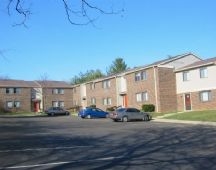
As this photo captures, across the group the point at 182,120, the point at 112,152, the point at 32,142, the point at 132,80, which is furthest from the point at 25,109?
the point at 112,152

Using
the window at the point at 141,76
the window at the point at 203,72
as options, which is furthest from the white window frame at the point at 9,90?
the window at the point at 203,72

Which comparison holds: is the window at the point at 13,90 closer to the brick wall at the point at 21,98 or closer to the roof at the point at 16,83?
the brick wall at the point at 21,98

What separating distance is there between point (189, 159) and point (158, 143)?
5682mm

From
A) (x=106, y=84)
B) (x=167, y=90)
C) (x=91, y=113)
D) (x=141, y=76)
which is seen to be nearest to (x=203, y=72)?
(x=167, y=90)

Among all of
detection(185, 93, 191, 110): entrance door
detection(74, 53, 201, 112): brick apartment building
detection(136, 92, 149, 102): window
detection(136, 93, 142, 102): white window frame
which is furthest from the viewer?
detection(136, 93, 142, 102): white window frame

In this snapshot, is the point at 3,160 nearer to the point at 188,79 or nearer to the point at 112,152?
the point at 112,152

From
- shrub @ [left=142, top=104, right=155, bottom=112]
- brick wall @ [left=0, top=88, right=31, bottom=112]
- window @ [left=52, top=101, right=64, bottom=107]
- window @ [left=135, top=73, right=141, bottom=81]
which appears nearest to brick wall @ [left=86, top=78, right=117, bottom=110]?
window @ [left=135, top=73, right=141, bottom=81]

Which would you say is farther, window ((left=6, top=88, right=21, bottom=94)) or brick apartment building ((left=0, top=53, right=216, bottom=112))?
window ((left=6, top=88, right=21, bottom=94))

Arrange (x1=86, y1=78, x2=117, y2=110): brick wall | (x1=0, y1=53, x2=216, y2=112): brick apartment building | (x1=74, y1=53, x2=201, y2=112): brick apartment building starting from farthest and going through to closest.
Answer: (x1=86, y1=78, x2=117, y2=110): brick wall, (x1=74, y1=53, x2=201, y2=112): brick apartment building, (x1=0, y1=53, x2=216, y2=112): brick apartment building

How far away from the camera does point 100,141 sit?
73.0 ft

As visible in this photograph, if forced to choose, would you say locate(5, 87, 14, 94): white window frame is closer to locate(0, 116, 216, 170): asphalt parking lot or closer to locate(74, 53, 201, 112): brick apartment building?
locate(74, 53, 201, 112): brick apartment building

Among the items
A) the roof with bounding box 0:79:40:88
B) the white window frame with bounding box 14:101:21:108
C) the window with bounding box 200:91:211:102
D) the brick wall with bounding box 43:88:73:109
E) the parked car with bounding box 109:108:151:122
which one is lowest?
the parked car with bounding box 109:108:151:122

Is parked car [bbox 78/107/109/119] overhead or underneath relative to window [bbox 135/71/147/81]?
underneath

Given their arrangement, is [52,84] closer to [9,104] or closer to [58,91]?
[58,91]
